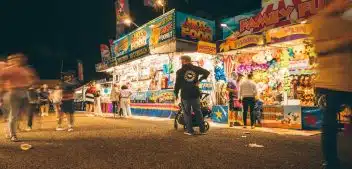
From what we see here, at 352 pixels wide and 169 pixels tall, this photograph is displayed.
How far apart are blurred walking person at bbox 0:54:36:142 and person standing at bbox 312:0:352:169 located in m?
7.18

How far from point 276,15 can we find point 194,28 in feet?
17.0

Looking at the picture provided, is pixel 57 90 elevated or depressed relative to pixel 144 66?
depressed

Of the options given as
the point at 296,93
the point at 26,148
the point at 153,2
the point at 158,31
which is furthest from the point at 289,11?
the point at 26,148

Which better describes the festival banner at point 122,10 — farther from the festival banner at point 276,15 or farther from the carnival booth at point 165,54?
the festival banner at point 276,15

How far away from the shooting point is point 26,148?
6574 millimetres

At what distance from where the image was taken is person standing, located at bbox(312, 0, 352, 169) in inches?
119

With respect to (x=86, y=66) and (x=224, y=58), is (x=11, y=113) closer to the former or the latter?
(x=224, y=58)

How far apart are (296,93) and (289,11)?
361 centimetres

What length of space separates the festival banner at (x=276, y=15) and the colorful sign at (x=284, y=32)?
428 millimetres

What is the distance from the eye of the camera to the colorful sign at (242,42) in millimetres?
12703

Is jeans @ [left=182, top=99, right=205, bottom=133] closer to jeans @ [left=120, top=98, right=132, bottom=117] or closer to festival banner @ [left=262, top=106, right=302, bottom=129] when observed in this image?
festival banner @ [left=262, top=106, right=302, bottom=129]

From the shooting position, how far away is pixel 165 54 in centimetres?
1727

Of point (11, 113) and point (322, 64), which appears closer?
point (322, 64)

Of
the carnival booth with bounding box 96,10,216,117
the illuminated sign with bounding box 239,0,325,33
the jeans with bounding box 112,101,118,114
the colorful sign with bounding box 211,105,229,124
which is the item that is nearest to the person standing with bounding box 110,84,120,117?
the jeans with bounding box 112,101,118,114
